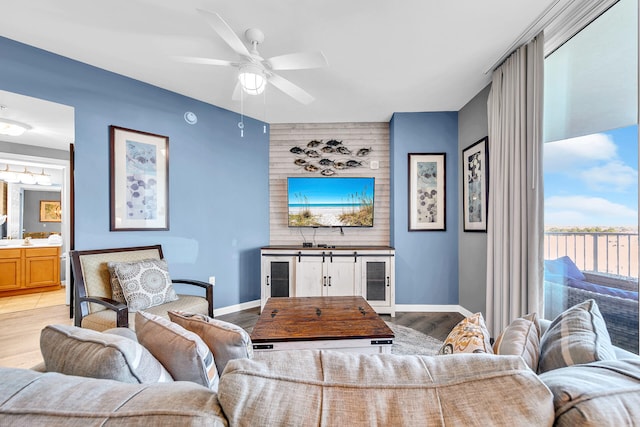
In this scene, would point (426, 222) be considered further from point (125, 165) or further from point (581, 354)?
point (125, 165)

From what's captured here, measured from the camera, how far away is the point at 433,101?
3365 millimetres

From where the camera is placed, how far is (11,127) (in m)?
2.85

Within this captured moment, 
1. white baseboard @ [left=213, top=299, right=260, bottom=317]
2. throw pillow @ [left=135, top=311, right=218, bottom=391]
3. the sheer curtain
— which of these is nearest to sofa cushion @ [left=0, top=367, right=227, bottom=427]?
throw pillow @ [left=135, top=311, right=218, bottom=391]

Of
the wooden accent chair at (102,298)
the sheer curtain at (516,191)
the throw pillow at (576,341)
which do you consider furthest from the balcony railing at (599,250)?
the wooden accent chair at (102,298)

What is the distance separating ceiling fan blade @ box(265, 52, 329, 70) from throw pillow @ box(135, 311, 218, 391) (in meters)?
1.74

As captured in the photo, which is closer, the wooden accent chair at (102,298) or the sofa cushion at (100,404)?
the sofa cushion at (100,404)

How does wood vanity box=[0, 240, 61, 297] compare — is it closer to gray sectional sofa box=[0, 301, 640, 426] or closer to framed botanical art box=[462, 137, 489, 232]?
gray sectional sofa box=[0, 301, 640, 426]

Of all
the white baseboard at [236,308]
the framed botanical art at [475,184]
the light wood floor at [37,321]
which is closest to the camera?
the light wood floor at [37,321]

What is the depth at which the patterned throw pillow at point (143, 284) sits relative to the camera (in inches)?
92.5

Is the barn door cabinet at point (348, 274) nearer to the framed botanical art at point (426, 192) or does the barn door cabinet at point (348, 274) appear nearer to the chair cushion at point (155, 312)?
the framed botanical art at point (426, 192)

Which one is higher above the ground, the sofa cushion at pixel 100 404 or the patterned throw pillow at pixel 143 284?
the sofa cushion at pixel 100 404

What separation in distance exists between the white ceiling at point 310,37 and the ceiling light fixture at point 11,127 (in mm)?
947

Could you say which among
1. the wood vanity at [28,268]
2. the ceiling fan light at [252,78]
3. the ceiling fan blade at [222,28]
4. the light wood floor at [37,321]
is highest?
the ceiling fan blade at [222,28]

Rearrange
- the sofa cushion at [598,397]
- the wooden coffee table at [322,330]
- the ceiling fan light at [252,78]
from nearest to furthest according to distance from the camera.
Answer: the sofa cushion at [598,397]
the wooden coffee table at [322,330]
the ceiling fan light at [252,78]
